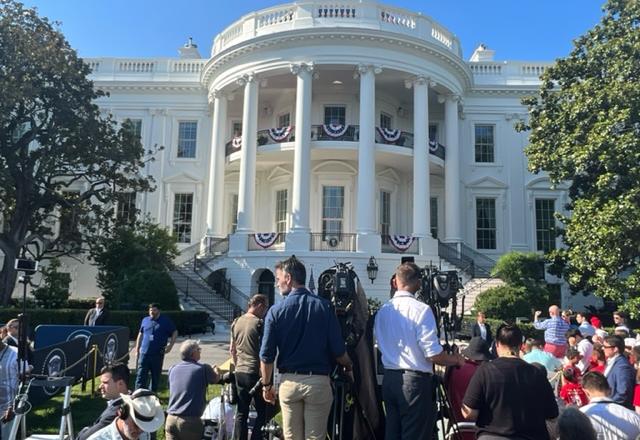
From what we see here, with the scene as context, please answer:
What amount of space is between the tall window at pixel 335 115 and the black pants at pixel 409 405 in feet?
72.5

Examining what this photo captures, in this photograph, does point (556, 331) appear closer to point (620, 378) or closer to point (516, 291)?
point (620, 378)

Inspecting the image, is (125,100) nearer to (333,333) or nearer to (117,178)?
(117,178)

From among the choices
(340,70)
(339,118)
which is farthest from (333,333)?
(339,118)

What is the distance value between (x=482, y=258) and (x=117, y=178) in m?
17.4

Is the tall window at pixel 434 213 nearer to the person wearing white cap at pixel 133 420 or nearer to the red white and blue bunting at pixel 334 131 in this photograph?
the red white and blue bunting at pixel 334 131

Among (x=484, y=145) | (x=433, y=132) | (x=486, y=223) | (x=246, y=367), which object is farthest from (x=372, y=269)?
(x=246, y=367)

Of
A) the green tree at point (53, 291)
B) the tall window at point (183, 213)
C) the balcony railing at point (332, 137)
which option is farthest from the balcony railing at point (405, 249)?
the green tree at point (53, 291)

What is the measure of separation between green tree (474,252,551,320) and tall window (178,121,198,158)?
1688 cm

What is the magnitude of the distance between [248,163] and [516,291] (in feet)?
40.0

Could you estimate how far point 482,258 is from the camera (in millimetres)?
25391

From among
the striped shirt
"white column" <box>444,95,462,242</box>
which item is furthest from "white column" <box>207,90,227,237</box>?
the striped shirt

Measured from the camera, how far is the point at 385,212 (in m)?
25.6

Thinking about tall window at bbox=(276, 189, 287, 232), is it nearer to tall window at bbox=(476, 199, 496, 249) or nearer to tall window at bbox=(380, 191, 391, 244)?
tall window at bbox=(380, 191, 391, 244)

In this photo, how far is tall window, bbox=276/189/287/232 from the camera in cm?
2534
